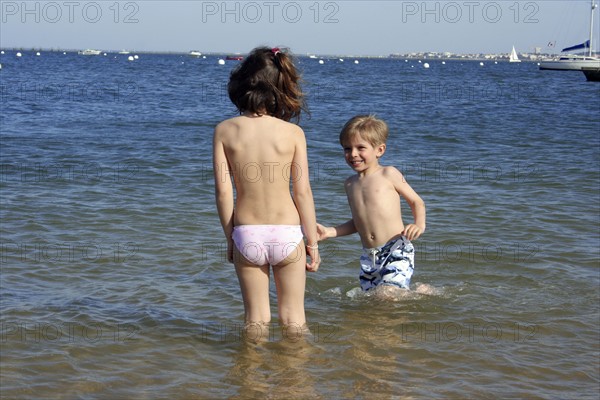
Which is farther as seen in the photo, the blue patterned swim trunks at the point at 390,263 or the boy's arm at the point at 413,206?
the blue patterned swim trunks at the point at 390,263

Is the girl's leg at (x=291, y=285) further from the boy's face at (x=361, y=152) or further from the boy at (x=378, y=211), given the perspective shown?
the boy's face at (x=361, y=152)

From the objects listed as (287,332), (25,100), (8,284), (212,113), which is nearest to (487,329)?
(287,332)

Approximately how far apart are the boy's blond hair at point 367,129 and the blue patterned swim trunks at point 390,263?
723 millimetres

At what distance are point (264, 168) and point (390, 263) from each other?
1581mm

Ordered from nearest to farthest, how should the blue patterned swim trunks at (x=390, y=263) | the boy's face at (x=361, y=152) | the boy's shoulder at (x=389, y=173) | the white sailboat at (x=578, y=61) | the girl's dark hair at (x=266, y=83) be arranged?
1. the girl's dark hair at (x=266, y=83)
2. the boy's face at (x=361, y=152)
3. the boy's shoulder at (x=389, y=173)
4. the blue patterned swim trunks at (x=390, y=263)
5. the white sailboat at (x=578, y=61)

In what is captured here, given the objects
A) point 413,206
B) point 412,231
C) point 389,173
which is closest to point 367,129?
point 389,173

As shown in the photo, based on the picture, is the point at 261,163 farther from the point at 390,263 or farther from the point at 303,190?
the point at 390,263

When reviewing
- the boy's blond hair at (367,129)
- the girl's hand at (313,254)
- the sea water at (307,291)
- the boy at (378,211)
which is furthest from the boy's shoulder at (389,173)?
the girl's hand at (313,254)

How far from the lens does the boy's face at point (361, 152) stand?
4.70m

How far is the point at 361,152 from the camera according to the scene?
4.77 m

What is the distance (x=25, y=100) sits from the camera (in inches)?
903

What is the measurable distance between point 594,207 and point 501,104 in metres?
17.5

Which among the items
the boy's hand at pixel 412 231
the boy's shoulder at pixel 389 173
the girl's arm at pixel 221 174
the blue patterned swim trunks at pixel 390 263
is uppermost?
the girl's arm at pixel 221 174

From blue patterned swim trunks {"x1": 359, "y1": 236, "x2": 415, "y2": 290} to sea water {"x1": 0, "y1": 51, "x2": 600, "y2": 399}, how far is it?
22 centimetres
